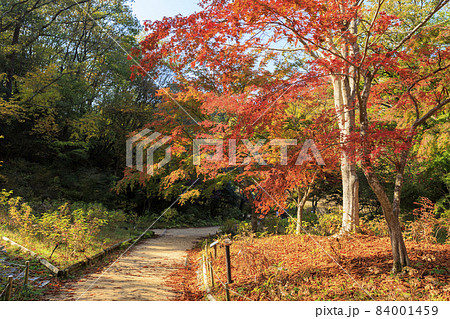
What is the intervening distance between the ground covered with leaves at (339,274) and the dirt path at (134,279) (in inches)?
22.1

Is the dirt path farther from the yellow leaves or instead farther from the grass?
the yellow leaves

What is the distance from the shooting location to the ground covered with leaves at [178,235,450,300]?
4.43 metres

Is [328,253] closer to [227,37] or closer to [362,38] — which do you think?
[227,37]

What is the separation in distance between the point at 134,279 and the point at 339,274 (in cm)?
377

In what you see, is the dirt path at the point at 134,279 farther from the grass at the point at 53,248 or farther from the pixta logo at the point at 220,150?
the pixta logo at the point at 220,150

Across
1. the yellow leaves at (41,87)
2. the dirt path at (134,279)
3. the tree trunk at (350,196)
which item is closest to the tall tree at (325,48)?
the tree trunk at (350,196)

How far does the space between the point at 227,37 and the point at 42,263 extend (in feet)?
18.0

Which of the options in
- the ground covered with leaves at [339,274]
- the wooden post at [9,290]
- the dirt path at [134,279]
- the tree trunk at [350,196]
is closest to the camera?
the wooden post at [9,290]

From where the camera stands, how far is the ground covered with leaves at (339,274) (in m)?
4.43

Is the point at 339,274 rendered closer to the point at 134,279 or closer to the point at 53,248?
the point at 134,279

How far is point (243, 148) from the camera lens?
8.36 m

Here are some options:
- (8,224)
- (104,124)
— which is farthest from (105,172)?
(8,224)

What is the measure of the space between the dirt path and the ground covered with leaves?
0.56 meters

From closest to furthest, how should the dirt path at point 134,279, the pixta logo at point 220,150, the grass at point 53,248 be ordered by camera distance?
the dirt path at point 134,279 → the pixta logo at point 220,150 → the grass at point 53,248
